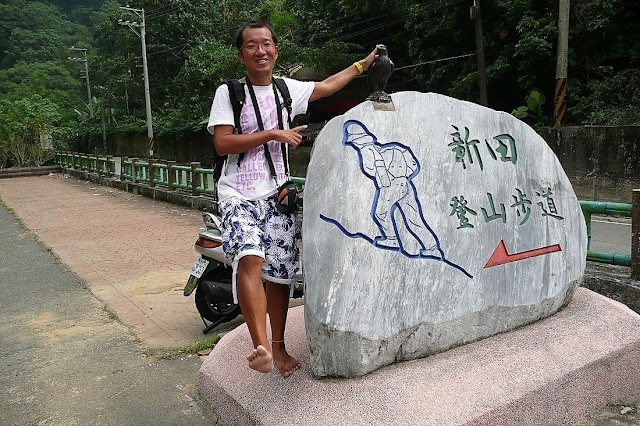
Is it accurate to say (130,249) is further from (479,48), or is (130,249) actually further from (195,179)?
(479,48)

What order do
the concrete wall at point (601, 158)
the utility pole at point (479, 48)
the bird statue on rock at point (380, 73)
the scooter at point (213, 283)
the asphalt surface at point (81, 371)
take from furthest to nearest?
1. the utility pole at point (479, 48)
2. the concrete wall at point (601, 158)
3. the scooter at point (213, 283)
4. the asphalt surface at point (81, 371)
5. the bird statue on rock at point (380, 73)

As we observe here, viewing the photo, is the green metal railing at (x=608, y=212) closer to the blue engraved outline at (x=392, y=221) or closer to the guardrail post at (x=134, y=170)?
the blue engraved outline at (x=392, y=221)

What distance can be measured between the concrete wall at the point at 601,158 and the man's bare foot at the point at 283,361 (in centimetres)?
861

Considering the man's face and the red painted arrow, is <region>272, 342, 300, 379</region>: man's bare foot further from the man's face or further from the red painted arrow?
the man's face

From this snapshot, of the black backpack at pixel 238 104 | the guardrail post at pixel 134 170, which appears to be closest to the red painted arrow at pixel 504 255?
the black backpack at pixel 238 104

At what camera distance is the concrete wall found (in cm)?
945

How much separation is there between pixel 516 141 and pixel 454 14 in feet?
38.7

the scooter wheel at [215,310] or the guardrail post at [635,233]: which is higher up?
the guardrail post at [635,233]

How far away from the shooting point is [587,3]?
11531 mm

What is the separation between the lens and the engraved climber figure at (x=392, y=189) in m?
2.54

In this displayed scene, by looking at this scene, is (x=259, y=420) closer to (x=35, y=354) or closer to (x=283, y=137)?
(x=283, y=137)

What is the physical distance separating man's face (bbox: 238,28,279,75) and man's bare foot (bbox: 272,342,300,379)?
4.21 ft

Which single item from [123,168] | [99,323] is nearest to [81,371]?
[99,323]

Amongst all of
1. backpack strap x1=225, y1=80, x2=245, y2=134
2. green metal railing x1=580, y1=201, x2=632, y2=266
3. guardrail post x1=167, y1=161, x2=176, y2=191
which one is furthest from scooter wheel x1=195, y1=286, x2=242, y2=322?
guardrail post x1=167, y1=161, x2=176, y2=191
